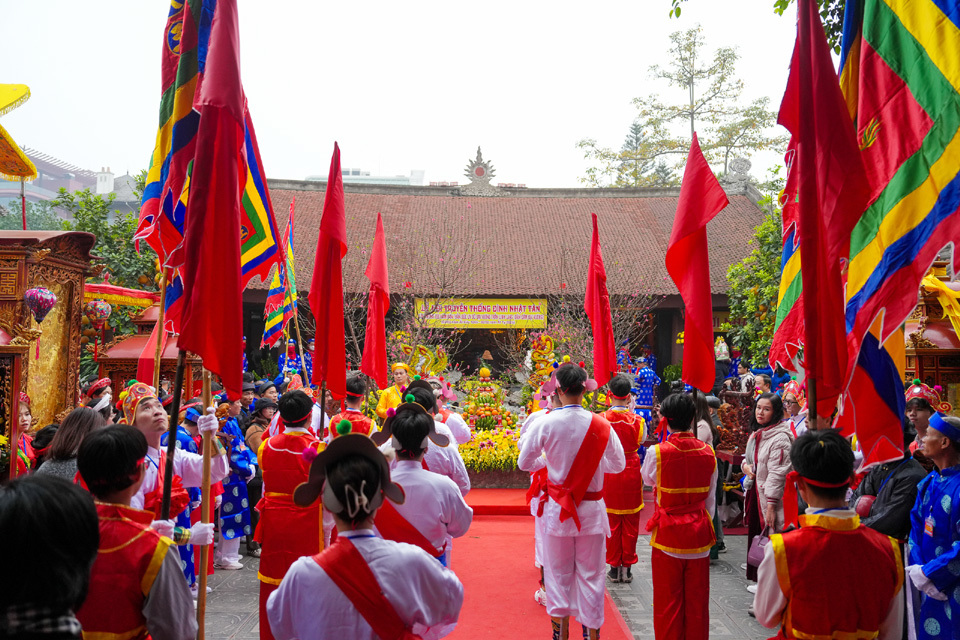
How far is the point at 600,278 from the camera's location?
6.02 meters

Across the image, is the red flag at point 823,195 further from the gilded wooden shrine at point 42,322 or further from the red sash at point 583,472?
the gilded wooden shrine at point 42,322

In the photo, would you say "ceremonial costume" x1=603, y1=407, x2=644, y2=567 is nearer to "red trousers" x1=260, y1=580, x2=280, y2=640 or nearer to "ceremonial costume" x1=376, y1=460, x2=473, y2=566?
"ceremonial costume" x1=376, y1=460, x2=473, y2=566

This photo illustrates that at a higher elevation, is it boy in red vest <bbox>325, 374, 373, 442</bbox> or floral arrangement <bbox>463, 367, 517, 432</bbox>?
boy in red vest <bbox>325, 374, 373, 442</bbox>

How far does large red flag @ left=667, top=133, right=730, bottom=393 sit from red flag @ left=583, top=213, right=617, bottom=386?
1781mm

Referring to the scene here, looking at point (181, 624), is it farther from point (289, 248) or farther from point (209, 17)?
point (289, 248)

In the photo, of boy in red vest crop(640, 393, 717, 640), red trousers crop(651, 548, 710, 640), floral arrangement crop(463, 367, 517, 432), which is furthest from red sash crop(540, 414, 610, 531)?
floral arrangement crop(463, 367, 517, 432)

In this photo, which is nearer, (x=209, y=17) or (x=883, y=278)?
(x=883, y=278)

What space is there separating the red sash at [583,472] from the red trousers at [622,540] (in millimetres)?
1674

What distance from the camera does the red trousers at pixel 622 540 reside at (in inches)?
206

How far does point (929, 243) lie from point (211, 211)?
2.80 m

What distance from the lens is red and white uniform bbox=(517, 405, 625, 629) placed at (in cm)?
371

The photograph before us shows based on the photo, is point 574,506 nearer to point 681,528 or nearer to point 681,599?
point 681,528

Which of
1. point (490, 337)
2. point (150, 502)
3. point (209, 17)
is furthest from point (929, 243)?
point (490, 337)

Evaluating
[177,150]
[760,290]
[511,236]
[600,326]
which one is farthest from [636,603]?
[511,236]
